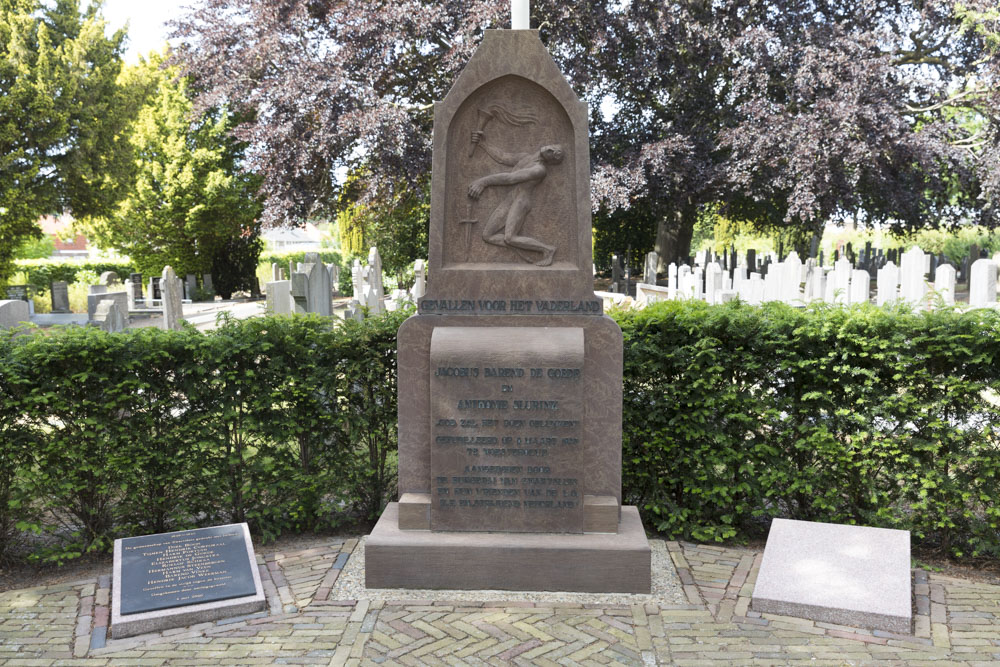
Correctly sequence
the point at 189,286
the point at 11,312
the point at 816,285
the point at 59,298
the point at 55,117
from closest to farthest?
the point at 11,312 → the point at 816,285 → the point at 59,298 → the point at 55,117 → the point at 189,286

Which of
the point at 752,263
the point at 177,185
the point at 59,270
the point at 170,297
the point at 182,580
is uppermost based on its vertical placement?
the point at 177,185

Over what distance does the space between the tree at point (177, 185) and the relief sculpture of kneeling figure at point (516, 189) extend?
28150 mm

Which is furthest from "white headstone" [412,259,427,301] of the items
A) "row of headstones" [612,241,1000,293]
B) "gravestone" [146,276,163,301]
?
"gravestone" [146,276,163,301]

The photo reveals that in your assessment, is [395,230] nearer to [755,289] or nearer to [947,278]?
[755,289]

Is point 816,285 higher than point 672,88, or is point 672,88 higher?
point 672,88

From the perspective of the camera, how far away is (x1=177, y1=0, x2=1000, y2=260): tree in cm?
1822

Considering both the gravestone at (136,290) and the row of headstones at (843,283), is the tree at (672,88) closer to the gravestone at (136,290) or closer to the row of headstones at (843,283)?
the row of headstones at (843,283)

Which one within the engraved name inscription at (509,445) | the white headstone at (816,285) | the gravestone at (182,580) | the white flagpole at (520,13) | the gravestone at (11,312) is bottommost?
the gravestone at (182,580)

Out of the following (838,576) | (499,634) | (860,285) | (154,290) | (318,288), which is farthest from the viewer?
(154,290)

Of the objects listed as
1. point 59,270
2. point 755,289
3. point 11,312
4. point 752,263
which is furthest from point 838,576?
point 59,270

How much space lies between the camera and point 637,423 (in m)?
5.58

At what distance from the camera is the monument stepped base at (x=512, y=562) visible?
4.79 metres

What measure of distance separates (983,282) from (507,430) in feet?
30.3

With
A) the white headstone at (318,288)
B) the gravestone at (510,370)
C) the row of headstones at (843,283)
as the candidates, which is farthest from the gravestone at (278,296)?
the gravestone at (510,370)
